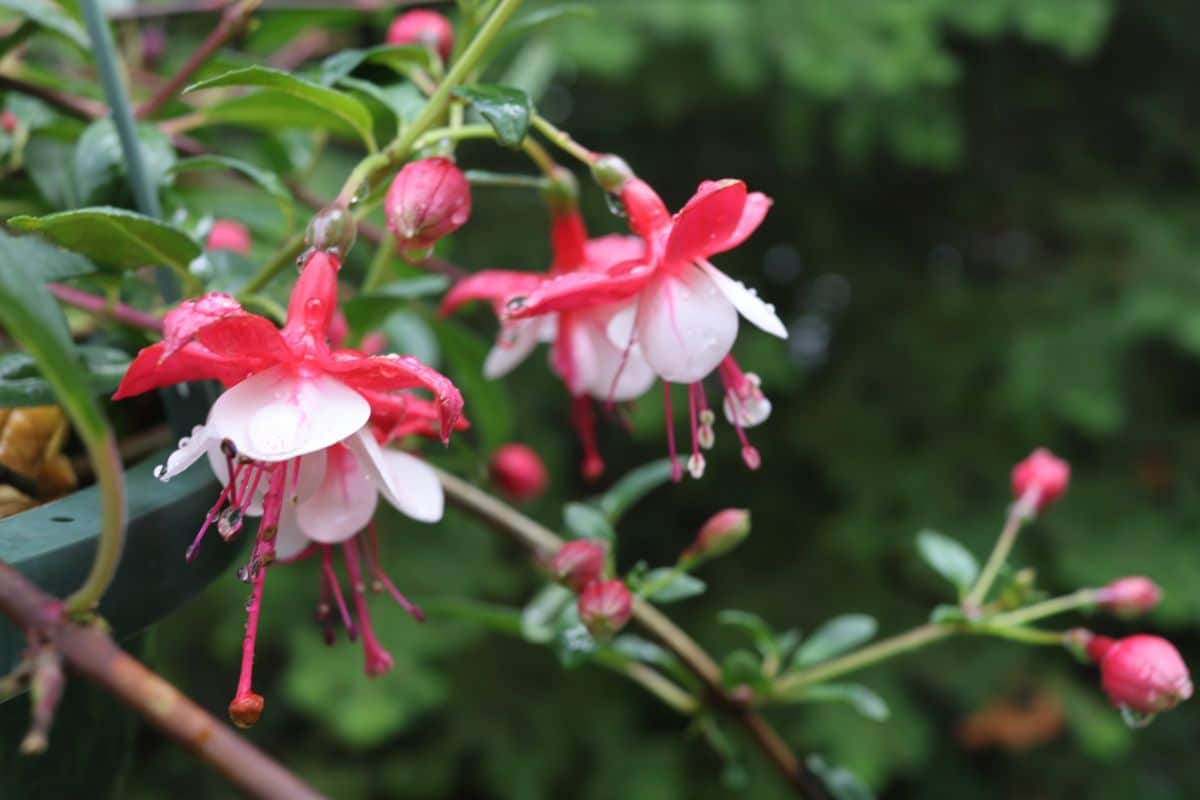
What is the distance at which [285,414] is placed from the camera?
0.90 ft

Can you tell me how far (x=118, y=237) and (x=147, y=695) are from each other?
18cm

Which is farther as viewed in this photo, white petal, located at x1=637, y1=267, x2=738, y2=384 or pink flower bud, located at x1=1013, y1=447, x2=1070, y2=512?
pink flower bud, located at x1=1013, y1=447, x2=1070, y2=512

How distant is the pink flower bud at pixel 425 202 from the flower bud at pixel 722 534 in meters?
0.16

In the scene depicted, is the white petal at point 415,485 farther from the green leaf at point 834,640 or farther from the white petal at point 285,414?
the green leaf at point 834,640

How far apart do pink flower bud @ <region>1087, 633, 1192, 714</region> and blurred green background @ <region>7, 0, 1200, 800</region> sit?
1.00 meters

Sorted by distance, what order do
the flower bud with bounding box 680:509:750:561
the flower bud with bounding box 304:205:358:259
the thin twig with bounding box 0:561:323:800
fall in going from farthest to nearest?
the flower bud with bounding box 680:509:750:561
the flower bud with bounding box 304:205:358:259
the thin twig with bounding box 0:561:323:800

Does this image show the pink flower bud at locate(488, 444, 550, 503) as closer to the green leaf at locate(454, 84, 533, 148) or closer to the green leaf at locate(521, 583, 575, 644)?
the green leaf at locate(521, 583, 575, 644)

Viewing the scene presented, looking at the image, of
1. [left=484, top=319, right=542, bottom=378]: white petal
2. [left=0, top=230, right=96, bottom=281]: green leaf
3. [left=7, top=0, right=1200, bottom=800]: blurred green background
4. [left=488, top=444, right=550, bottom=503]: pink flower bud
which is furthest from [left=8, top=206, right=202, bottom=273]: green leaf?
[left=7, top=0, right=1200, bottom=800]: blurred green background

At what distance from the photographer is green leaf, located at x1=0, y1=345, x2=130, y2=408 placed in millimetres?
342

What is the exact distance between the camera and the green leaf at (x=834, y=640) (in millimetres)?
499

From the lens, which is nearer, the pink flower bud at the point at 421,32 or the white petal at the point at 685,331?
the white petal at the point at 685,331

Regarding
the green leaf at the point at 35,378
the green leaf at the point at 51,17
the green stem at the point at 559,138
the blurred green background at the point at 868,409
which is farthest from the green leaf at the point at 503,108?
the blurred green background at the point at 868,409

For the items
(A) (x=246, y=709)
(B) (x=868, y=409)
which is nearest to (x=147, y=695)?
(A) (x=246, y=709)

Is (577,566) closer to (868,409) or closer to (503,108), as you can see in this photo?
(503,108)
